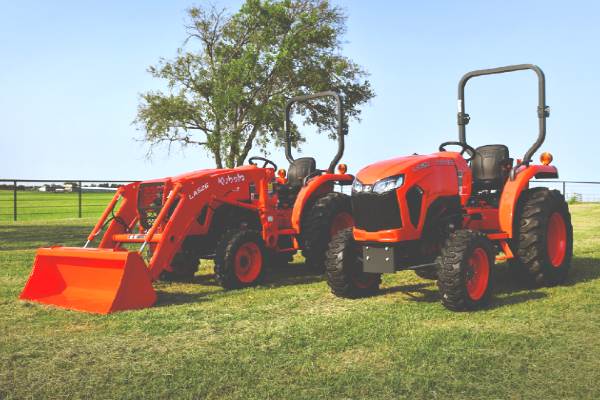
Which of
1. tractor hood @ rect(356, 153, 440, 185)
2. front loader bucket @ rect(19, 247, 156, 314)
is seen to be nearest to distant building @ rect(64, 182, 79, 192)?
front loader bucket @ rect(19, 247, 156, 314)

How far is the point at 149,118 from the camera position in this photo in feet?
97.3

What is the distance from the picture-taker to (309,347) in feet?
14.8

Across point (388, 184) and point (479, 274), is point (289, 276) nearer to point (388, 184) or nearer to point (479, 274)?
point (388, 184)

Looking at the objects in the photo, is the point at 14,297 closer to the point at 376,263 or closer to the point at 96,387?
the point at 96,387

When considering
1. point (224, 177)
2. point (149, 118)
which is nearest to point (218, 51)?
point (149, 118)

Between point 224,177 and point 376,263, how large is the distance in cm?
249

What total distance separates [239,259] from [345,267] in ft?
4.95

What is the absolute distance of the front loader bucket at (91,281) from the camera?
233 inches

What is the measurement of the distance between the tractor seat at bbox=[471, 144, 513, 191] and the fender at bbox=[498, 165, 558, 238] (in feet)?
0.71

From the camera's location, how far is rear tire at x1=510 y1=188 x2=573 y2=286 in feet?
21.8

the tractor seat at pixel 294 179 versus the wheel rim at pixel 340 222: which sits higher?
the tractor seat at pixel 294 179

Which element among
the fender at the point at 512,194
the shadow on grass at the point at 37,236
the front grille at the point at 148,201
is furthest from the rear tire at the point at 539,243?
the shadow on grass at the point at 37,236

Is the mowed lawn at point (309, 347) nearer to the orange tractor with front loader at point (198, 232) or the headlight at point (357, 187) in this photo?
the orange tractor with front loader at point (198, 232)

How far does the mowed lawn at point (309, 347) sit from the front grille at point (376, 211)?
2.56ft
